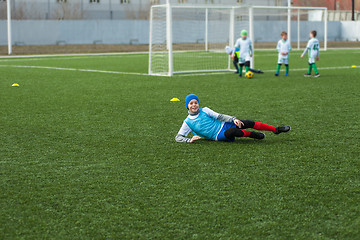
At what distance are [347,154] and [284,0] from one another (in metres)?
51.4

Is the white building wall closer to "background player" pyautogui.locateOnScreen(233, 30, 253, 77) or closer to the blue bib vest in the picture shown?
"background player" pyautogui.locateOnScreen(233, 30, 253, 77)

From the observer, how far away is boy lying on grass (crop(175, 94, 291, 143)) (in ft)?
22.0

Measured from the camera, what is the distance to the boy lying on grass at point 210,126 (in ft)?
22.0

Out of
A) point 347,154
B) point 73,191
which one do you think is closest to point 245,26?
point 347,154

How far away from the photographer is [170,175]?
17.6ft

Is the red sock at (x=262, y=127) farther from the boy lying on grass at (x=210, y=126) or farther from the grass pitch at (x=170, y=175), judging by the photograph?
the grass pitch at (x=170, y=175)

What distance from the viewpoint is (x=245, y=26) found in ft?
83.5

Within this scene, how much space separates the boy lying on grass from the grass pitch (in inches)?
4.3

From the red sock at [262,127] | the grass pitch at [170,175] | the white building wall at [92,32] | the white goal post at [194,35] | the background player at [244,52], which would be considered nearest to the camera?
the grass pitch at [170,175]

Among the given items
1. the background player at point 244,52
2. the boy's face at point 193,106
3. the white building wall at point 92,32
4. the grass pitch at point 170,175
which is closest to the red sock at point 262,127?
the grass pitch at point 170,175

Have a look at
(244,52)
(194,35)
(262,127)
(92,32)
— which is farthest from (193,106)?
(92,32)

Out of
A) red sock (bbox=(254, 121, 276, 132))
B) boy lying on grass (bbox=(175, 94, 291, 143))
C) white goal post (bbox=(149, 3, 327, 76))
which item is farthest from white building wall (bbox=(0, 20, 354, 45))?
boy lying on grass (bbox=(175, 94, 291, 143))

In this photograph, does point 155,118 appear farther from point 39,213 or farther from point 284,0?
point 284,0

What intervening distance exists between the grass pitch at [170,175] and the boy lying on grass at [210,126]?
11 centimetres
